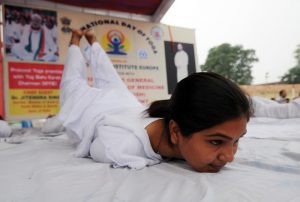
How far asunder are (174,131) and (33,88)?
251 cm

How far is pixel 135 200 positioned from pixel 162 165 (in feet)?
1.02

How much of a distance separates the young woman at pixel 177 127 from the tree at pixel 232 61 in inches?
684

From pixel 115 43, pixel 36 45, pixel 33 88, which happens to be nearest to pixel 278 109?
pixel 115 43

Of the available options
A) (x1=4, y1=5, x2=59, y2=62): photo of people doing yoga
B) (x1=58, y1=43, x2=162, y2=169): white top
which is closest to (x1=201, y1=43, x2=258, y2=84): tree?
(x1=4, y1=5, x2=59, y2=62): photo of people doing yoga

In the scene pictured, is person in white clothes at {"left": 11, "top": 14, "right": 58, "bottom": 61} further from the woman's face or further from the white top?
the woman's face

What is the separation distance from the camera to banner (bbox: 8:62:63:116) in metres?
2.78

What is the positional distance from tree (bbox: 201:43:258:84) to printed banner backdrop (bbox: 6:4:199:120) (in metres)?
14.7

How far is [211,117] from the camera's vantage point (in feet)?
2.06

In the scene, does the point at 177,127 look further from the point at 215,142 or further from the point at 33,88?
the point at 33,88

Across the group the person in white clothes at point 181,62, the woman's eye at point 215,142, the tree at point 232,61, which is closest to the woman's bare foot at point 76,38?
the woman's eye at point 215,142

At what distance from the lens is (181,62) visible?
12.4 feet

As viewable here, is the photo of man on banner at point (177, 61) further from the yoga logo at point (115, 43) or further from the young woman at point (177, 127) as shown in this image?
the young woman at point (177, 127)

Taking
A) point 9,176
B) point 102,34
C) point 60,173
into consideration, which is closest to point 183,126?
point 60,173

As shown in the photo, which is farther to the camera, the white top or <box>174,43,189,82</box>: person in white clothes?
<box>174,43,189,82</box>: person in white clothes
